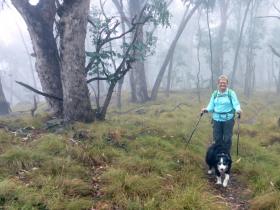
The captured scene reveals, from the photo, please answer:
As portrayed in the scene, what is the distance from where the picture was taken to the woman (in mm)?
8625

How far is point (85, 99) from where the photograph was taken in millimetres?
10875

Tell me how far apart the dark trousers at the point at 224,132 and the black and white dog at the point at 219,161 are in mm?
606

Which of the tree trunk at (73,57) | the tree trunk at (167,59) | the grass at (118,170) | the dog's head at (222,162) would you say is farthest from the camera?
the tree trunk at (167,59)

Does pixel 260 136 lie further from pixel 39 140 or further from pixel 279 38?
pixel 279 38

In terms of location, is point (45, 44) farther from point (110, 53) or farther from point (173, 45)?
point (173, 45)

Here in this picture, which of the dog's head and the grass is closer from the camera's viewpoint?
the grass

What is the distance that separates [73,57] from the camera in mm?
10633

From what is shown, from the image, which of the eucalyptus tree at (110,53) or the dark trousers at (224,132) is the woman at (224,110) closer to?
the dark trousers at (224,132)

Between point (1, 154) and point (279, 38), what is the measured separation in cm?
4548

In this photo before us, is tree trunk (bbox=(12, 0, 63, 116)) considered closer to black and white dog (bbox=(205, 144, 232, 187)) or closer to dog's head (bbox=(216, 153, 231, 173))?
black and white dog (bbox=(205, 144, 232, 187))

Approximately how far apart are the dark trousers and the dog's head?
0.87 metres

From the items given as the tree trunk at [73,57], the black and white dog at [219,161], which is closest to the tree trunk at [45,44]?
the tree trunk at [73,57]

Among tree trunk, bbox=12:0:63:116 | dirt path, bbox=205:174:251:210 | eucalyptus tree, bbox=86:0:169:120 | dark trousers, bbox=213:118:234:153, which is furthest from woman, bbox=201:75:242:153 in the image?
tree trunk, bbox=12:0:63:116

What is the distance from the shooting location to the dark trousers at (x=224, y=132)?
28.6 feet
